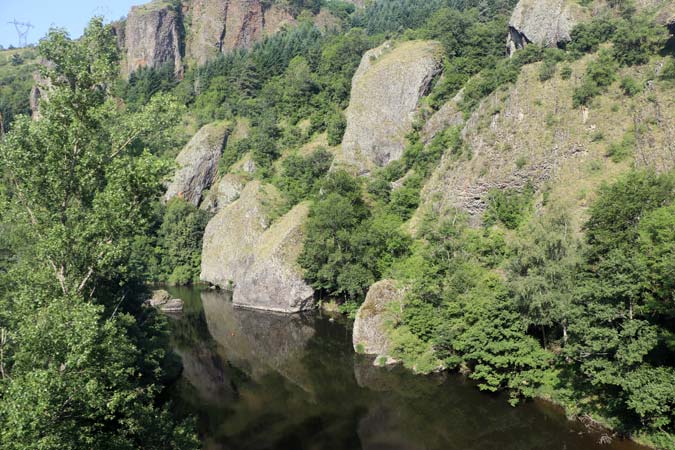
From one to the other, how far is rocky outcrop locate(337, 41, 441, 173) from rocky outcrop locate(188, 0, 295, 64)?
247 ft

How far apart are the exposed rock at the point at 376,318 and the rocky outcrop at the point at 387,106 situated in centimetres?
2895

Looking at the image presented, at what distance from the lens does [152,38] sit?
428ft

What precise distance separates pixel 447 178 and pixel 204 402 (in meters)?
35.5

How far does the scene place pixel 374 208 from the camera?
60.0m

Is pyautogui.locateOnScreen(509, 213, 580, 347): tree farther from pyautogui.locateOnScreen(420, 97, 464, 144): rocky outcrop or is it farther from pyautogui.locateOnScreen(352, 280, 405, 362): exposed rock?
pyautogui.locateOnScreen(420, 97, 464, 144): rocky outcrop

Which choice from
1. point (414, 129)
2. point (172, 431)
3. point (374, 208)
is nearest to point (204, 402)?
point (172, 431)

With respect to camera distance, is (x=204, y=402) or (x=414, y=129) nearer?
(x=204, y=402)

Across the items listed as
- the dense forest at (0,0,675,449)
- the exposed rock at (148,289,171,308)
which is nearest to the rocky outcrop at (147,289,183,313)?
the exposed rock at (148,289,171,308)

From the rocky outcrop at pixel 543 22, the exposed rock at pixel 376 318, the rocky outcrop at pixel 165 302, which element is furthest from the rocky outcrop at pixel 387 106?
the rocky outcrop at pixel 165 302

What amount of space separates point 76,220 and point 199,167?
79.9 metres

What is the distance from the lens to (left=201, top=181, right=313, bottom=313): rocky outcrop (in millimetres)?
58469

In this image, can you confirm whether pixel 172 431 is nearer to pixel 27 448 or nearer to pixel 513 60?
pixel 27 448

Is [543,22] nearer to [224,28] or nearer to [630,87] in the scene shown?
[630,87]

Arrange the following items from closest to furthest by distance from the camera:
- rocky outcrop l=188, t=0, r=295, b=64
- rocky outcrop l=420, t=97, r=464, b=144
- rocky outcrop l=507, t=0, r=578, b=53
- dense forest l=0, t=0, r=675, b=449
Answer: dense forest l=0, t=0, r=675, b=449 → rocky outcrop l=507, t=0, r=578, b=53 → rocky outcrop l=420, t=97, r=464, b=144 → rocky outcrop l=188, t=0, r=295, b=64
